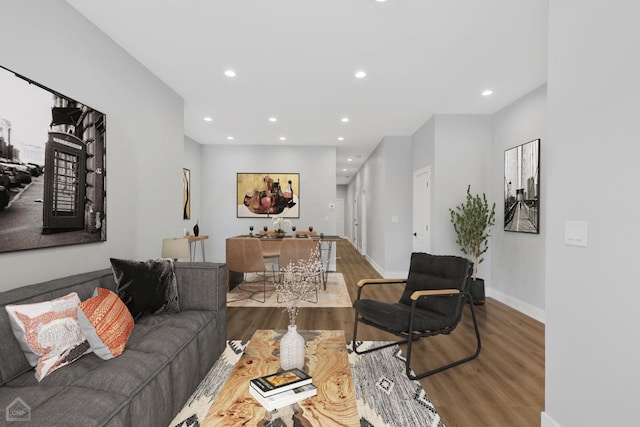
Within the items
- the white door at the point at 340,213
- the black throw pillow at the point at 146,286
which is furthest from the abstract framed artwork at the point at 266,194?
the white door at the point at 340,213

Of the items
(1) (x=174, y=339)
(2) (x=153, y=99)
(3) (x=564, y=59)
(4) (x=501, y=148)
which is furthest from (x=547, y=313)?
(2) (x=153, y=99)

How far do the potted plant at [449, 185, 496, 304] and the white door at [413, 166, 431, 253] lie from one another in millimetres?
563

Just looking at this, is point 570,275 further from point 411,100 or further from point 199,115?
point 199,115

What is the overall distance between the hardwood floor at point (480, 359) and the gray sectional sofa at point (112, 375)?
1109 mm

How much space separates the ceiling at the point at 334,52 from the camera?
2.43 metres

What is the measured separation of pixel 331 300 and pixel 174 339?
9.50ft

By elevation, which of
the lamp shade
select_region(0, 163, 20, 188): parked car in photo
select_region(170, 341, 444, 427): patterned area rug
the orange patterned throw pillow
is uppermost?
select_region(0, 163, 20, 188): parked car in photo

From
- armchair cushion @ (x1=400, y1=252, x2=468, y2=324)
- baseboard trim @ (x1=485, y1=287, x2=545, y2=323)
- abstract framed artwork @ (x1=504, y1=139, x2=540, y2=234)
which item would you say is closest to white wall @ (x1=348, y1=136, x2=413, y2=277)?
baseboard trim @ (x1=485, y1=287, x2=545, y2=323)

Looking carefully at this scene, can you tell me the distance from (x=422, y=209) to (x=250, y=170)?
3.70 metres

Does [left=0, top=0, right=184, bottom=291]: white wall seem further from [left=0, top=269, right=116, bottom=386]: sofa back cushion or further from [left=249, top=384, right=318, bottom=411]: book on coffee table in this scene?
[left=249, top=384, right=318, bottom=411]: book on coffee table

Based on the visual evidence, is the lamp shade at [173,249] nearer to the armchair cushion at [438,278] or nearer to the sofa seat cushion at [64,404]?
the sofa seat cushion at [64,404]

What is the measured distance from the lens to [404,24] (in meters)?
2.60

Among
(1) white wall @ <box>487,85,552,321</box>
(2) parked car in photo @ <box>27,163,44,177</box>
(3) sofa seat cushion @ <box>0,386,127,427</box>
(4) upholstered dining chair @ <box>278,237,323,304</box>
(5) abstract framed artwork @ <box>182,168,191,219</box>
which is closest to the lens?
(3) sofa seat cushion @ <box>0,386,127,427</box>

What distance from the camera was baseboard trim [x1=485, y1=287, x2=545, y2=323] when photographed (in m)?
3.72
